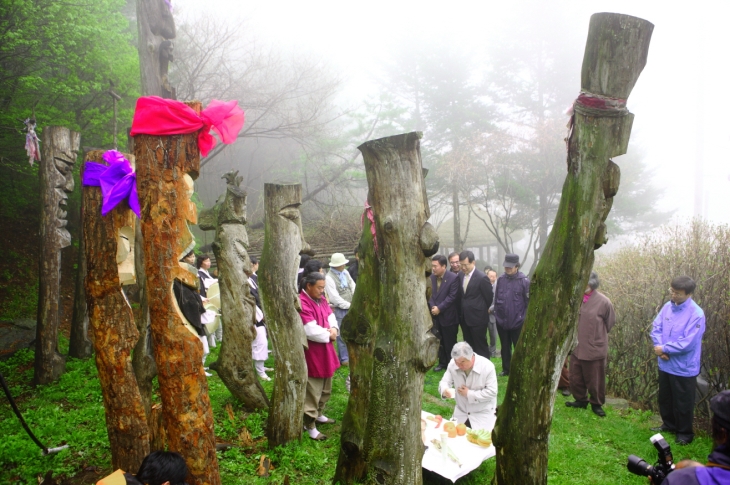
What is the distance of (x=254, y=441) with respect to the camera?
5.44m

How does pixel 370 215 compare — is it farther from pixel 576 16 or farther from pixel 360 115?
pixel 576 16

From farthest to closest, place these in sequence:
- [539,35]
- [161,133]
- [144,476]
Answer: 1. [539,35]
2. [161,133]
3. [144,476]

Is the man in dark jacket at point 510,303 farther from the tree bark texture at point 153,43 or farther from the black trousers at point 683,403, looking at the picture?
the tree bark texture at point 153,43

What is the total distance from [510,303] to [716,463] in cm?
604

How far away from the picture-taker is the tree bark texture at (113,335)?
13.4ft

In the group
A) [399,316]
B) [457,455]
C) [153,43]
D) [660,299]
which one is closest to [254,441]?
[457,455]

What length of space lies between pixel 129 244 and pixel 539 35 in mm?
25273

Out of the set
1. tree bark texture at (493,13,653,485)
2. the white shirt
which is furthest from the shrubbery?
tree bark texture at (493,13,653,485)

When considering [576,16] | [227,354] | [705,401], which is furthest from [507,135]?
[227,354]

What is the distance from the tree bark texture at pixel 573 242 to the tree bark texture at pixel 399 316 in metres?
0.68

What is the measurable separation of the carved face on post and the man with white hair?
5.98 m

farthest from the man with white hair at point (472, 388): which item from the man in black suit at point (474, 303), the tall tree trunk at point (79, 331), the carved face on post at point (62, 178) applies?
the tall tree trunk at point (79, 331)

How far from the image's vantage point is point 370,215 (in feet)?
12.3

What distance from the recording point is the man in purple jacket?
5.96 m
